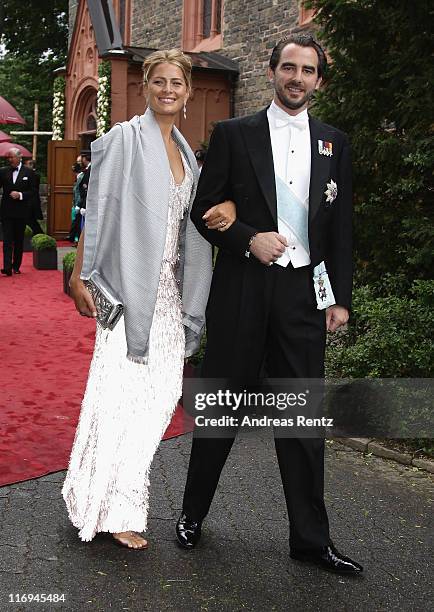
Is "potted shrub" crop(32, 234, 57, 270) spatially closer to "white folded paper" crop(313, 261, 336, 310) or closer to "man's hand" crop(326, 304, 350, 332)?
"man's hand" crop(326, 304, 350, 332)

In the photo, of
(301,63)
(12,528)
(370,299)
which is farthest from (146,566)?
(370,299)

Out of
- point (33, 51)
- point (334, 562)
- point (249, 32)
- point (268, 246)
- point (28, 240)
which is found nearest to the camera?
point (268, 246)

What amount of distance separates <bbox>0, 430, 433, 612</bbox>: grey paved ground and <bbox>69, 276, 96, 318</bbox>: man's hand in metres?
1.02

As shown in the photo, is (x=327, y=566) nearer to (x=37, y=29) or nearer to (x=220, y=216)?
(x=220, y=216)

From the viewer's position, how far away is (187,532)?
13.0 feet

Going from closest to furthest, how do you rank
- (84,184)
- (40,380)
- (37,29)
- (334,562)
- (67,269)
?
(334,562)
(40,380)
(67,269)
(84,184)
(37,29)

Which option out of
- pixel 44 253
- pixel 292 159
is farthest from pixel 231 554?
pixel 44 253

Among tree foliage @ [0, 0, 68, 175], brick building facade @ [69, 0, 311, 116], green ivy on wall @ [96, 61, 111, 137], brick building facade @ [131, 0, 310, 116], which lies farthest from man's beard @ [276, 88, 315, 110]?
tree foliage @ [0, 0, 68, 175]

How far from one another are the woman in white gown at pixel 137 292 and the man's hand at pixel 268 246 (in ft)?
0.52

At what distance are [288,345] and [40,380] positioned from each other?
4183 mm

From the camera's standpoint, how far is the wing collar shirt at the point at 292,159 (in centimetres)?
372

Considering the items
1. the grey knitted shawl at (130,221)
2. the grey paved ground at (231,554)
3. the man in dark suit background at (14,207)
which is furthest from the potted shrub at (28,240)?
the grey knitted shawl at (130,221)

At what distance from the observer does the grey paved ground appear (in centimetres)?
349

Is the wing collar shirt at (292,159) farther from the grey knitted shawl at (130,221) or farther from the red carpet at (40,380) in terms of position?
the red carpet at (40,380)
